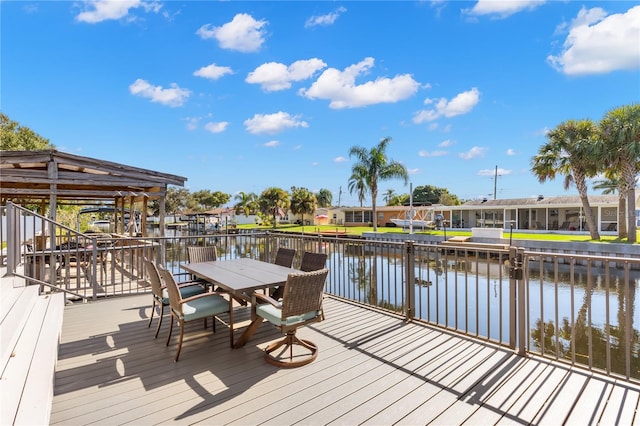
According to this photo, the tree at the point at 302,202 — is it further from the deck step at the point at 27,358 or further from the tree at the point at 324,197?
the deck step at the point at 27,358

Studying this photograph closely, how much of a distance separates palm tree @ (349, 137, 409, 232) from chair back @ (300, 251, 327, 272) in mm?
23645

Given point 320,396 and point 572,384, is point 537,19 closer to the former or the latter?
point 572,384

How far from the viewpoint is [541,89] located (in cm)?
2077

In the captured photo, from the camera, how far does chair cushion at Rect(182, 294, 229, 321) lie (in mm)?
3049

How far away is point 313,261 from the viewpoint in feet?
14.1

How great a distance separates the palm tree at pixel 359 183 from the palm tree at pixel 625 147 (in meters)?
16.0

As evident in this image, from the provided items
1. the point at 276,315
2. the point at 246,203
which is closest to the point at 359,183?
the point at 276,315

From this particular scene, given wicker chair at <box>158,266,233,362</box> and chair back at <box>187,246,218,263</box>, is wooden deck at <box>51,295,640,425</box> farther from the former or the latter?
chair back at <box>187,246,218,263</box>

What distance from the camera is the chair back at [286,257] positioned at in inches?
184

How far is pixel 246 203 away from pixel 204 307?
4901 centimetres

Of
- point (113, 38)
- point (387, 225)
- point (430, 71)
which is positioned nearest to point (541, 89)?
point (430, 71)

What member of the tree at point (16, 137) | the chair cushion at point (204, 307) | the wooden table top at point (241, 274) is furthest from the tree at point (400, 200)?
the chair cushion at point (204, 307)

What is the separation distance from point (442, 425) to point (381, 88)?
23646 mm

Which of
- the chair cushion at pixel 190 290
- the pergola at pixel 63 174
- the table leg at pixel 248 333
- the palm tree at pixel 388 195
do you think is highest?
the palm tree at pixel 388 195
